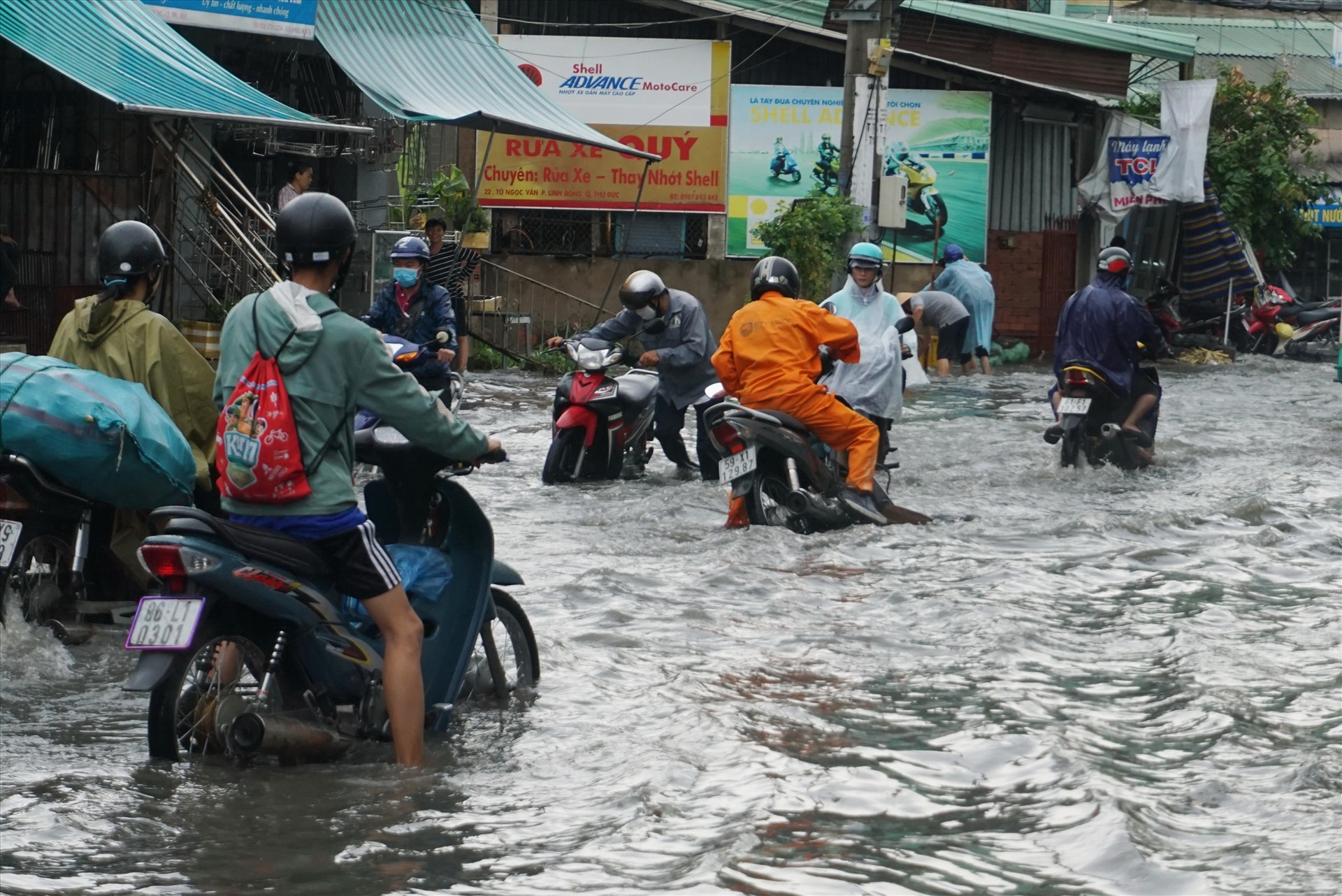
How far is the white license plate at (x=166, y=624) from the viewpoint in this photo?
421cm

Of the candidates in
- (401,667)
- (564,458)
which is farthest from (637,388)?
(401,667)

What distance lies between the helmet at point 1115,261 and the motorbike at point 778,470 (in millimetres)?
3032

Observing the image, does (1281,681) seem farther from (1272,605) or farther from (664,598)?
(664,598)

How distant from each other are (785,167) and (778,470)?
14.2 m

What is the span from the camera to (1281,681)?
589 centimetres

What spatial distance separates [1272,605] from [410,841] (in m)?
4.48

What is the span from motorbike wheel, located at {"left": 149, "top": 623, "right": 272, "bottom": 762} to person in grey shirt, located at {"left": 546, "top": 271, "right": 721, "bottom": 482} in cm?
605

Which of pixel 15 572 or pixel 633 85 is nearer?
pixel 15 572

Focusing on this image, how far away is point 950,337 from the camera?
18.4 metres

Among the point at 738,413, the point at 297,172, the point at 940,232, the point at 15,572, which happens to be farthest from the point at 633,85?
the point at 15,572

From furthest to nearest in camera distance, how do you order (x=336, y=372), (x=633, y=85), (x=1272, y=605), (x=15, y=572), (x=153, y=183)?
(x=633, y=85), (x=153, y=183), (x=1272, y=605), (x=15, y=572), (x=336, y=372)

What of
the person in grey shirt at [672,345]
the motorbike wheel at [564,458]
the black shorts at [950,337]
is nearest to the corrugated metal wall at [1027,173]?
the black shorts at [950,337]

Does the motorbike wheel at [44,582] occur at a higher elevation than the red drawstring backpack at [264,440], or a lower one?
lower

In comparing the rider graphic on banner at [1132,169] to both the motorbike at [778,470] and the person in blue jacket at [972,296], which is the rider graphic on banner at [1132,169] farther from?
the motorbike at [778,470]
